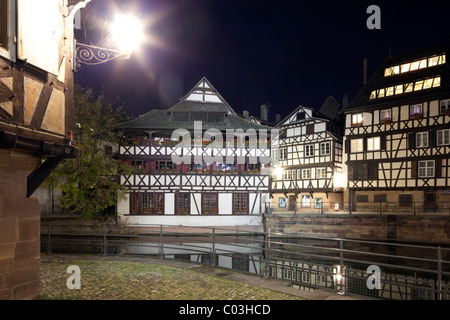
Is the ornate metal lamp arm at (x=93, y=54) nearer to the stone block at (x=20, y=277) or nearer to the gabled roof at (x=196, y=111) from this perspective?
the stone block at (x=20, y=277)

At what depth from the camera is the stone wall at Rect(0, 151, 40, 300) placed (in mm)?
4855

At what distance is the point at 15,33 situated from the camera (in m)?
4.87

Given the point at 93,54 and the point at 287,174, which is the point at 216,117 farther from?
the point at 93,54

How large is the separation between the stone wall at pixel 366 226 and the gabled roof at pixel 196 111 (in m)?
8.14

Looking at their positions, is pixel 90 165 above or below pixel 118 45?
below

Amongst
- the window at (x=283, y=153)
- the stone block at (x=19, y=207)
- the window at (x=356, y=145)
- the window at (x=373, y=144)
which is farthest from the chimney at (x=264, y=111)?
the stone block at (x=19, y=207)

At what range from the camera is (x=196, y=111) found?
27578mm

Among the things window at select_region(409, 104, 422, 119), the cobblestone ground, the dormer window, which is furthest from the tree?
window at select_region(409, 104, 422, 119)

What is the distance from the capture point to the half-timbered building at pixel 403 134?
26.8 meters

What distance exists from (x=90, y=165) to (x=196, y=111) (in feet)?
31.6

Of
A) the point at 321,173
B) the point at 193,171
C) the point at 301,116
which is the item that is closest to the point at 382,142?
the point at 321,173

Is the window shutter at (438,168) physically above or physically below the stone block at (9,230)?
above

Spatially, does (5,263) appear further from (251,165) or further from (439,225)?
(439,225)

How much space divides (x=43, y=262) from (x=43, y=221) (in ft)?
59.1
